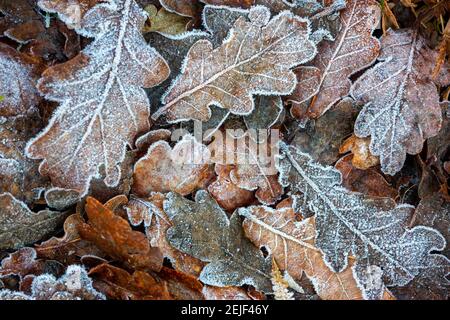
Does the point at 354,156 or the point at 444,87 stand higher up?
the point at 444,87

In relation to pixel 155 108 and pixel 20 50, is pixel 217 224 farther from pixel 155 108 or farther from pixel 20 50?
pixel 20 50

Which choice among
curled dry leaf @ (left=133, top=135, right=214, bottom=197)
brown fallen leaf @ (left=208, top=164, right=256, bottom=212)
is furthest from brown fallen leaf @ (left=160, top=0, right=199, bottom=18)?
brown fallen leaf @ (left=208, top=164, right=256, bottom=212)

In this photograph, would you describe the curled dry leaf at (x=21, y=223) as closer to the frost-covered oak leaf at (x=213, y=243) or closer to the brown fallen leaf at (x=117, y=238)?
the brown fallen leaf at (x=117, y=238)

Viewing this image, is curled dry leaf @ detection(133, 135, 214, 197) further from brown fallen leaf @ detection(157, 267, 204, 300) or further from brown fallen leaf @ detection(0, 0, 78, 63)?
brown fallen leaf @ detection(0, 0, 78, 63)

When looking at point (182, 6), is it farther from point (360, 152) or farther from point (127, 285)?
point (127, 285)

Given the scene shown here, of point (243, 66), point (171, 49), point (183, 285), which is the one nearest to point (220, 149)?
point (243, 66)

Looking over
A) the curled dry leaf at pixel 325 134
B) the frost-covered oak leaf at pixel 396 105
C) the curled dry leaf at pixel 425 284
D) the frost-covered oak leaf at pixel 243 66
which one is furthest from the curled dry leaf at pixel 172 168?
the curled dry leaf at pixel 425 284

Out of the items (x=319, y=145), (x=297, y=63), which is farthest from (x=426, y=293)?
(x=297, y=63)
